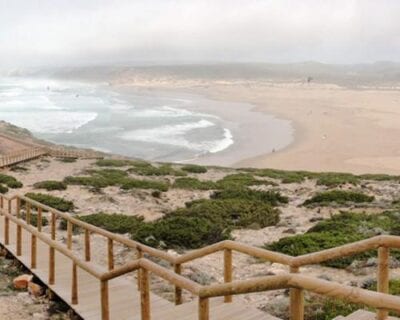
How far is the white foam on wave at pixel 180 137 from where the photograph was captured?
5094 centimetres

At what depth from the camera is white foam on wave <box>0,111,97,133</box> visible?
71.2 metres

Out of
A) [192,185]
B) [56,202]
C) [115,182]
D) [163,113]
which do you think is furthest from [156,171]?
[163,113]

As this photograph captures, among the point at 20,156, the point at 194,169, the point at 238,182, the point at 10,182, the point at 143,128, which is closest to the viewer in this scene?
the point at 10,182

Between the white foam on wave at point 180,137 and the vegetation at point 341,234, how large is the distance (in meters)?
32.7

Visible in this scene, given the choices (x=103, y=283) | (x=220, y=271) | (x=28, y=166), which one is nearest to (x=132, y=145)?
(x=28, y=166)

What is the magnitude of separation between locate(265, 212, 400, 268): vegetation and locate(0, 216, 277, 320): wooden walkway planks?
4.83 meters

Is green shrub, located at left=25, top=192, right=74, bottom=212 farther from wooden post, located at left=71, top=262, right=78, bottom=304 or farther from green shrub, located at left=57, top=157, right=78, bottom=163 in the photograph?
green shrub, located at left=57, top=157, right=78, bottom=163

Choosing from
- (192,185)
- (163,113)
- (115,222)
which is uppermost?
(115,222)

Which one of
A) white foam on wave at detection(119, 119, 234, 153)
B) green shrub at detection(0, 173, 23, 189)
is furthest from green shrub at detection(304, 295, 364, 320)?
white foam on wave at detection(119, 119, 234, 153)

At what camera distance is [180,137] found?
189ft

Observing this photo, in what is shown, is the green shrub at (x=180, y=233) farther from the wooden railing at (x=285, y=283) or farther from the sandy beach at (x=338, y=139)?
the sandy beach at (x=338, y=139)

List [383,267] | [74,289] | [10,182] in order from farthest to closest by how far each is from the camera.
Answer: [10,182] → [74,289] → [383,267]

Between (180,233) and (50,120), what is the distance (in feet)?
234

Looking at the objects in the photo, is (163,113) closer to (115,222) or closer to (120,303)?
(115,222)
